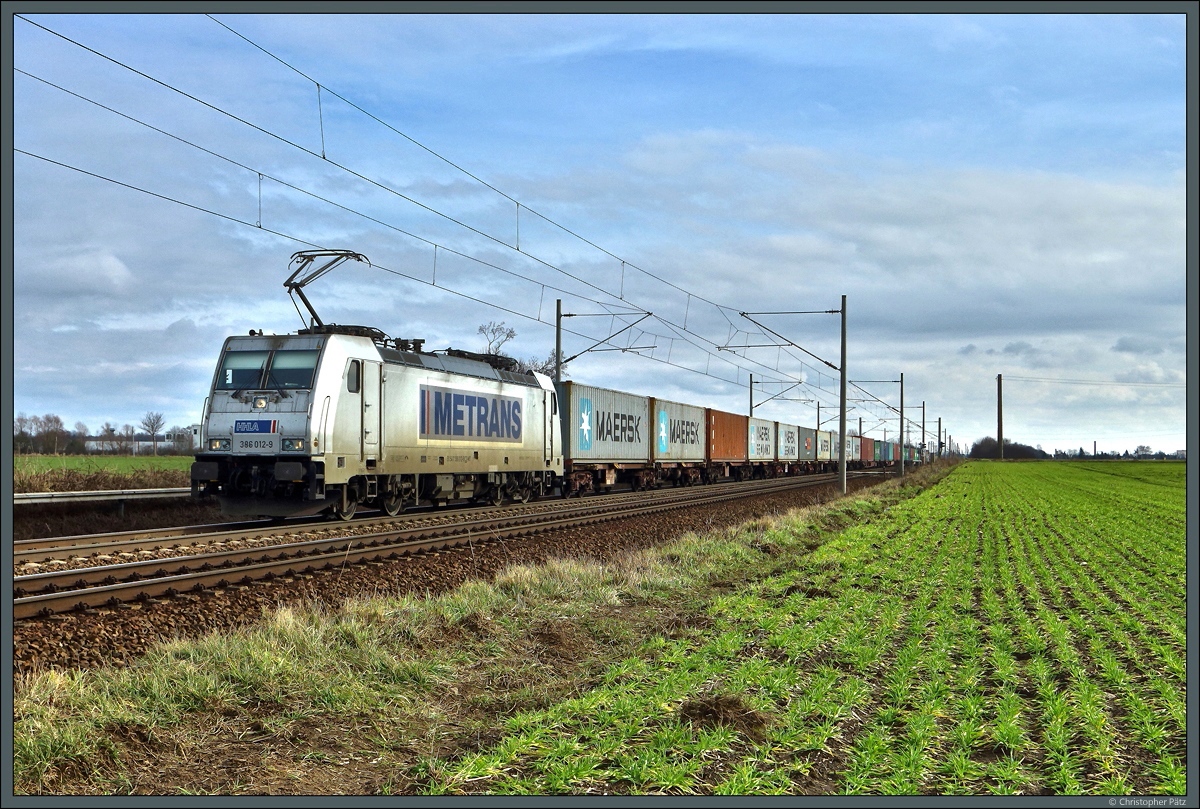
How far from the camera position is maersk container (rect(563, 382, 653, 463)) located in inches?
1273

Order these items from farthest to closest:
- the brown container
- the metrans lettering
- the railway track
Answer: the brown container, the metrans lettering, the railway track

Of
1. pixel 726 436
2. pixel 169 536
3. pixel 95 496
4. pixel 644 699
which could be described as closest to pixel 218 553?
pixel 169 536

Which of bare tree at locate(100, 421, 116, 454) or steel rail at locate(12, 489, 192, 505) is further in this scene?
bare tree at locate(100, 421, 116, 454)

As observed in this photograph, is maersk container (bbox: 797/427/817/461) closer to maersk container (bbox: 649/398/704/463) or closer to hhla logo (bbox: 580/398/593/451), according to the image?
maersk container (bbox: 649/398/704/463)

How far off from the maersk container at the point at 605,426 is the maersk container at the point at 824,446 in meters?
38.2

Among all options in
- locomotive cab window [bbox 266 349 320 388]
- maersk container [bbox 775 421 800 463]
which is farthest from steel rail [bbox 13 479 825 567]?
maersk container [bbox 775 421 800 463]

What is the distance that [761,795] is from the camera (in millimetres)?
5184

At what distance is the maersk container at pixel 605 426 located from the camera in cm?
3234

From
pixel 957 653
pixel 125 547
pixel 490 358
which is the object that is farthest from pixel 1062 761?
pixel 490 358

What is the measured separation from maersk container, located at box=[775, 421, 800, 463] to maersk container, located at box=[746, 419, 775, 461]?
1.28 meters

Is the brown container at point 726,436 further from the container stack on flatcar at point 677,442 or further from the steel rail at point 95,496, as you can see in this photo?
the steel rail at point 95,496

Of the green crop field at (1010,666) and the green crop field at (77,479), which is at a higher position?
the green crop field at (77,479)

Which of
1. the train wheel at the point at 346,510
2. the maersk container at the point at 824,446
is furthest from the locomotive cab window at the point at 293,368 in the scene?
the maersk container at the point at 824,446

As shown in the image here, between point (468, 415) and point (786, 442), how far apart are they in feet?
143
